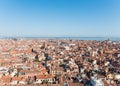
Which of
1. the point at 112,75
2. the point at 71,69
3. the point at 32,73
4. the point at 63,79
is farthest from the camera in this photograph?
the point at 71,69

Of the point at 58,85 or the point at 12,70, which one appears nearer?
the point at 58,85

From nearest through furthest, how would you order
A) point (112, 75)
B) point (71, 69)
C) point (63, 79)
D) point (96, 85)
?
point (96, 85) → point (63, 79) → point (112, 75) → point (71, 69)

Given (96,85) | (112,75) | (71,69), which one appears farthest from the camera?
(71,69)

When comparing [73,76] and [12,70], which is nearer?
[73,76]

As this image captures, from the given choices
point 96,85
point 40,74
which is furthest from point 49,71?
point 96,85

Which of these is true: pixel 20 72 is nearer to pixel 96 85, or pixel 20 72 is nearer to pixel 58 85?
pixel 58 85

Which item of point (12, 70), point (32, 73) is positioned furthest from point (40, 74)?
point (12, 70)

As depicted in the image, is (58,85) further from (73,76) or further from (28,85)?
(73,76)

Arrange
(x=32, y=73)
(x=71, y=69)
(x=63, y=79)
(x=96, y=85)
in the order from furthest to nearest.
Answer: (x=71, y=69) < (x=32, y=73) < (x=63, y=79) < (x=96, y=85)
